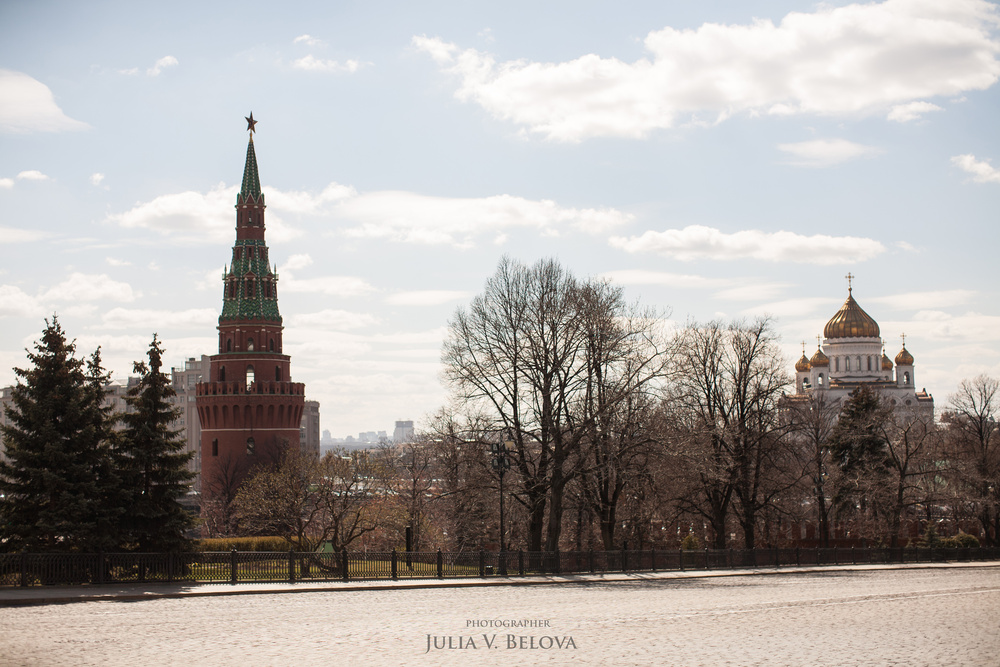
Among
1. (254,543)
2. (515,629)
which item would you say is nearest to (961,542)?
(254,543)

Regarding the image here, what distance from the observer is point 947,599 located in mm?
26266

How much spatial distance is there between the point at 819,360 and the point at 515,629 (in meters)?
124

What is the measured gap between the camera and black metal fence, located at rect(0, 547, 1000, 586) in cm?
2691

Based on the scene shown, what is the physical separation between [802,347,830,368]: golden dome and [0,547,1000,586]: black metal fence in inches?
3823

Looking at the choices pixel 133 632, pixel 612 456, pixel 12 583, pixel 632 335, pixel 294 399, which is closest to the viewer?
pixel 133 632

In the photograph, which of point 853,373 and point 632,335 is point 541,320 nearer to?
point 632,335

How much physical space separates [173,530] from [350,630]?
1471 cm

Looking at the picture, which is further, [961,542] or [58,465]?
[961,542]

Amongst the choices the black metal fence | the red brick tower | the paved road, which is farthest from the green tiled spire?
the paved road

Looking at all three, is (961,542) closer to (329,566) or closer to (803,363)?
(329,566)

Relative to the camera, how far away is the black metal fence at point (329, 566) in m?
26.9

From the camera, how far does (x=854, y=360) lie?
438ft

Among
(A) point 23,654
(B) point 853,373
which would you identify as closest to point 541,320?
(A) point 23,654

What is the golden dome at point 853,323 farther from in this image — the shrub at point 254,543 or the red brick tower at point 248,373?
the shrub at point 254,543
